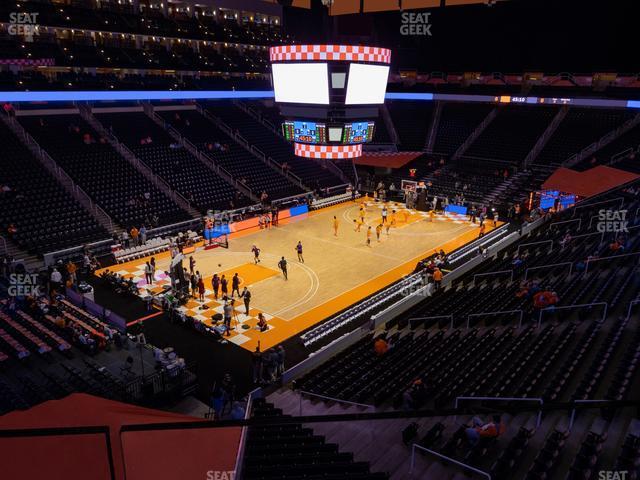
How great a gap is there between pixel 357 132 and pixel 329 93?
7.26 ft

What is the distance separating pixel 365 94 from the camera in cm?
1766

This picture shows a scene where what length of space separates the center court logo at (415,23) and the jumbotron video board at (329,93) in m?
29.1

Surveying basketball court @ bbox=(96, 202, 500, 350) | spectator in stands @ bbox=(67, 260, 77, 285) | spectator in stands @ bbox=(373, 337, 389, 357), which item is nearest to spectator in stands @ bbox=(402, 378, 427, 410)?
spectator in stands @ bbox=(373, 337, 389, 357)

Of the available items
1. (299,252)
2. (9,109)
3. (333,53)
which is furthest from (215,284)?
(9,109)

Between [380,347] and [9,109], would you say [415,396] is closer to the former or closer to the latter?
[380,347]

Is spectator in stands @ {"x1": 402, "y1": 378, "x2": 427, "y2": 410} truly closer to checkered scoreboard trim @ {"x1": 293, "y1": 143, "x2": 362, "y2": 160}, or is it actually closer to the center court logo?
checkered scoreboard trim @ {"x1": 293, "y1": 143, "x2": 362, "y2": 160}

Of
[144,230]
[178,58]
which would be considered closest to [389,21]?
[178,58]

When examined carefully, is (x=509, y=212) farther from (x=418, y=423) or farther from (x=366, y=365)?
(x=418, y=423)

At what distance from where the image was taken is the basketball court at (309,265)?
18812 millimetres

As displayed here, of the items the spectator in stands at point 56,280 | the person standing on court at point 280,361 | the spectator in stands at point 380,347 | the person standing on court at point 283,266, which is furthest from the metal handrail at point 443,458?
the spectator in stands at point 56,280

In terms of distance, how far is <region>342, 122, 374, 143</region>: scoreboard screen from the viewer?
17.6 m

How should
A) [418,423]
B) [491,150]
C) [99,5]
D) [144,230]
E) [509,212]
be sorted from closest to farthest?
[418,423]
[144,230]
[509,212]
[99,5]
[491,150]

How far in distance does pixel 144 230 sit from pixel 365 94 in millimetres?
14604

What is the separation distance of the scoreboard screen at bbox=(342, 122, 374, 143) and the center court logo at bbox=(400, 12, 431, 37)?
29.4 meters
